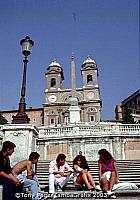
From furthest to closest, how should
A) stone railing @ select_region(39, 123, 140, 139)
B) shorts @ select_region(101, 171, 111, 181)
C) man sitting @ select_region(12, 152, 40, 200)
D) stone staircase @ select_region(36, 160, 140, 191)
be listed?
stone railing @ select_region(39, 123, 140, 139) < stone staircase @ select_region(36, 160, 140, 191) < shorts @ select_region(101, 171, 111, 181) < man sitting @ select_region(12, 152, 40, 200)

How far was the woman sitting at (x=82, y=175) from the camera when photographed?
232 inches

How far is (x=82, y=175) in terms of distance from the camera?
6.03 meters

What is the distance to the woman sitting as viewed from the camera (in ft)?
19.4

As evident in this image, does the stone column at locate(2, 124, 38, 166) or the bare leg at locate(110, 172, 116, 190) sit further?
the stone column at locate(2, 124, 38, 166)

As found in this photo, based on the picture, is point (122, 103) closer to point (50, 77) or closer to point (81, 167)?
point (50, 77)

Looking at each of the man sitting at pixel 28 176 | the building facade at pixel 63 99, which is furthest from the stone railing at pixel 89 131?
the building facade at pixel 63 99

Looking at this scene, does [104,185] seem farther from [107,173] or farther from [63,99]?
[63,99]

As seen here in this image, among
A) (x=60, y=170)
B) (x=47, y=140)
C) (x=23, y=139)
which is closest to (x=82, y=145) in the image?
(x=47, y=140)

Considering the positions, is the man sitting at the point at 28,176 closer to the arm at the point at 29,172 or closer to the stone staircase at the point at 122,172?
the arm at the point at 29,172

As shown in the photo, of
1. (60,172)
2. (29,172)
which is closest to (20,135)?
(60,172)

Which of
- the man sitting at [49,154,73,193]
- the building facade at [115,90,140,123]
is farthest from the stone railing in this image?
the building facade at [115,90,140,123]

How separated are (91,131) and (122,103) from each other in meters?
54.8

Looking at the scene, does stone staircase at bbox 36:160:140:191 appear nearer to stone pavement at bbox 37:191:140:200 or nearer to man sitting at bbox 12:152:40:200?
man sitting at bbox 12:152:40:200

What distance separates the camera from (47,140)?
66.6 ft
